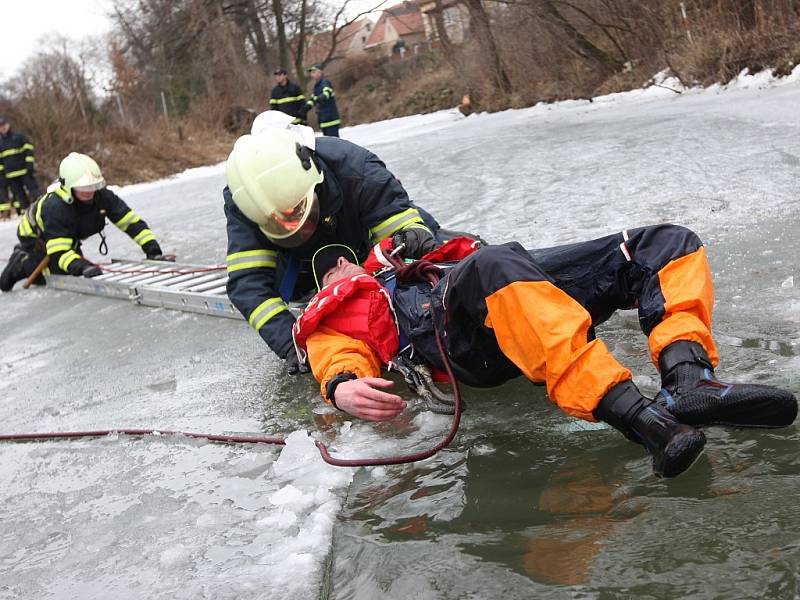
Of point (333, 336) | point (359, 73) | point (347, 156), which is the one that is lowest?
point (333, 336)

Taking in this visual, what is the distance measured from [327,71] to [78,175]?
34.7m

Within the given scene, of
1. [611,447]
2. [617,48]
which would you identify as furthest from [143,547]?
[617,48]

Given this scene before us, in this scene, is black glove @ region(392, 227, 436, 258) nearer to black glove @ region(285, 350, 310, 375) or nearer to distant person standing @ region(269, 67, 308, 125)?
black glove @ region(285, 350, 310, 375)

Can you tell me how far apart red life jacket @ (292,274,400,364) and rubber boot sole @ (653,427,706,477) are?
4.24ft

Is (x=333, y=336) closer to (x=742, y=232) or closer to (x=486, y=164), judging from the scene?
(x=742, y=232)

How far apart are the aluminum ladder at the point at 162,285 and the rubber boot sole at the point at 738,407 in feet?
11.2

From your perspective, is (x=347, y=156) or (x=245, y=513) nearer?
(x=245, y=513)

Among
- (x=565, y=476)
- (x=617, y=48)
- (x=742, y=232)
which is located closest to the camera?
(x=565, y=476)

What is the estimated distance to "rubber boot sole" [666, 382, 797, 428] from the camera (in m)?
1.98

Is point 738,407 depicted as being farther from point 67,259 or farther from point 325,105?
point 325,105

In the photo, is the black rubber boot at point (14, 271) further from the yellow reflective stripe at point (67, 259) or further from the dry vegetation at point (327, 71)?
the dry vegetation at point (327, 71)

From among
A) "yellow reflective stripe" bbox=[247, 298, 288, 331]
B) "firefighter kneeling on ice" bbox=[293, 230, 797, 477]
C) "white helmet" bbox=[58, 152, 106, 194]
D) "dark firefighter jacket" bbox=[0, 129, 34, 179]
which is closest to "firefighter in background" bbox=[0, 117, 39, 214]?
"dark firefighter jacket" bbox=[0, 129, 34, 179]

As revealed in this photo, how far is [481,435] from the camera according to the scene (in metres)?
2.58

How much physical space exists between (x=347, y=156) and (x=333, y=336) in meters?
1.13
